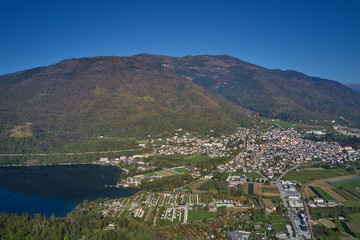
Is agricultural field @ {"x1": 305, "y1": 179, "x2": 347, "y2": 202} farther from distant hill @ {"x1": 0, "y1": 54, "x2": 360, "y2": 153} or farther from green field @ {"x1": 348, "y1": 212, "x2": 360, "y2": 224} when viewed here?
distant hill @ {"x1": 0, "y1": 54, "x2": 360, "y2": 153}

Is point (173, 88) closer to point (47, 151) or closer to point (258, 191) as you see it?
point (47, 151)

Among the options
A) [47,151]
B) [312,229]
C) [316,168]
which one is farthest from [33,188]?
[316,168]

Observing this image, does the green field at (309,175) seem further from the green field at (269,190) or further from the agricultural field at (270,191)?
the green field at (269,190)

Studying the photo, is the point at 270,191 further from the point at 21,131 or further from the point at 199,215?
the point at 21,131

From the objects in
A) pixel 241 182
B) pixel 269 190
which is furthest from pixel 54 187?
pixel 269 190

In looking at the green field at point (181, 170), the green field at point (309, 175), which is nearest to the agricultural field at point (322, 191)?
the green field at point (309, 175)

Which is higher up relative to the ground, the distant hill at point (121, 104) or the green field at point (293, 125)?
the distant hill at point (121, 104)

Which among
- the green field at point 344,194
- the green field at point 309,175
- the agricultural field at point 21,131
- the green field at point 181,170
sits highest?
the agricultural field at point 21,131
